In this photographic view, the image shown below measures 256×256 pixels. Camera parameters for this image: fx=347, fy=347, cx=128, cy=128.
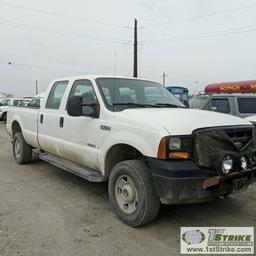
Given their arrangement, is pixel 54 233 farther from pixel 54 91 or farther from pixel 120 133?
pixel 54 91

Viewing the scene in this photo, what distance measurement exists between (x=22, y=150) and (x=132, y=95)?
3640mm

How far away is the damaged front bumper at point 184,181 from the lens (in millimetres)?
3826

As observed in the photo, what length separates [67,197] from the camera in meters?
5.51

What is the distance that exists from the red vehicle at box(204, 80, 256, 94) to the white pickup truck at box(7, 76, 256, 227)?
719 inches


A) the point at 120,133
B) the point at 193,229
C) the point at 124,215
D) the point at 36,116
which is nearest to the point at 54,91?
the point at 36,116

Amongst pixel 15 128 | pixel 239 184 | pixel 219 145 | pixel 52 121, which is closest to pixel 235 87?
pixel 15 128

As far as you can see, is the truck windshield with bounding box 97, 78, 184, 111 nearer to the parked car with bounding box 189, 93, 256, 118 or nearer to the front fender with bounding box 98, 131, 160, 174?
the front fender with bounding box 98, 131, 160, 174

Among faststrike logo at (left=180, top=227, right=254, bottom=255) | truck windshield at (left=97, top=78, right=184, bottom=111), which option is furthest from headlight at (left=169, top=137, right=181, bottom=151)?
truck windshield at (left=97, top=78, right=184, bottom=111)

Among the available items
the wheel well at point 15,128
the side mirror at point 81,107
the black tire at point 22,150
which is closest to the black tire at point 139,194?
the side mirror at point 81,107

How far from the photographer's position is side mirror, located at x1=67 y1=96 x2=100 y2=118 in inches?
193

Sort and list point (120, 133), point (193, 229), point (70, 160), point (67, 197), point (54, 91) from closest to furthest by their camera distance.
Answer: point (193, 229), point (120, 133), point (67, 197), point (70, 160), point (54, 91)

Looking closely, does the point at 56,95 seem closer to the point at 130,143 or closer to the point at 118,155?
the point at 118,155

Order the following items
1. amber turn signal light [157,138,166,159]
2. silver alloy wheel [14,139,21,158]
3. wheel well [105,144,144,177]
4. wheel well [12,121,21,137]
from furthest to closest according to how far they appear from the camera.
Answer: wheel well [12,121,21,137] → silver alloy wheel [14,139,21,158] → wheel well [105,144,144,177] → amber turn signal light [157,138,166,159]

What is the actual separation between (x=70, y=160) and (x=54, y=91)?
1.46 metres
